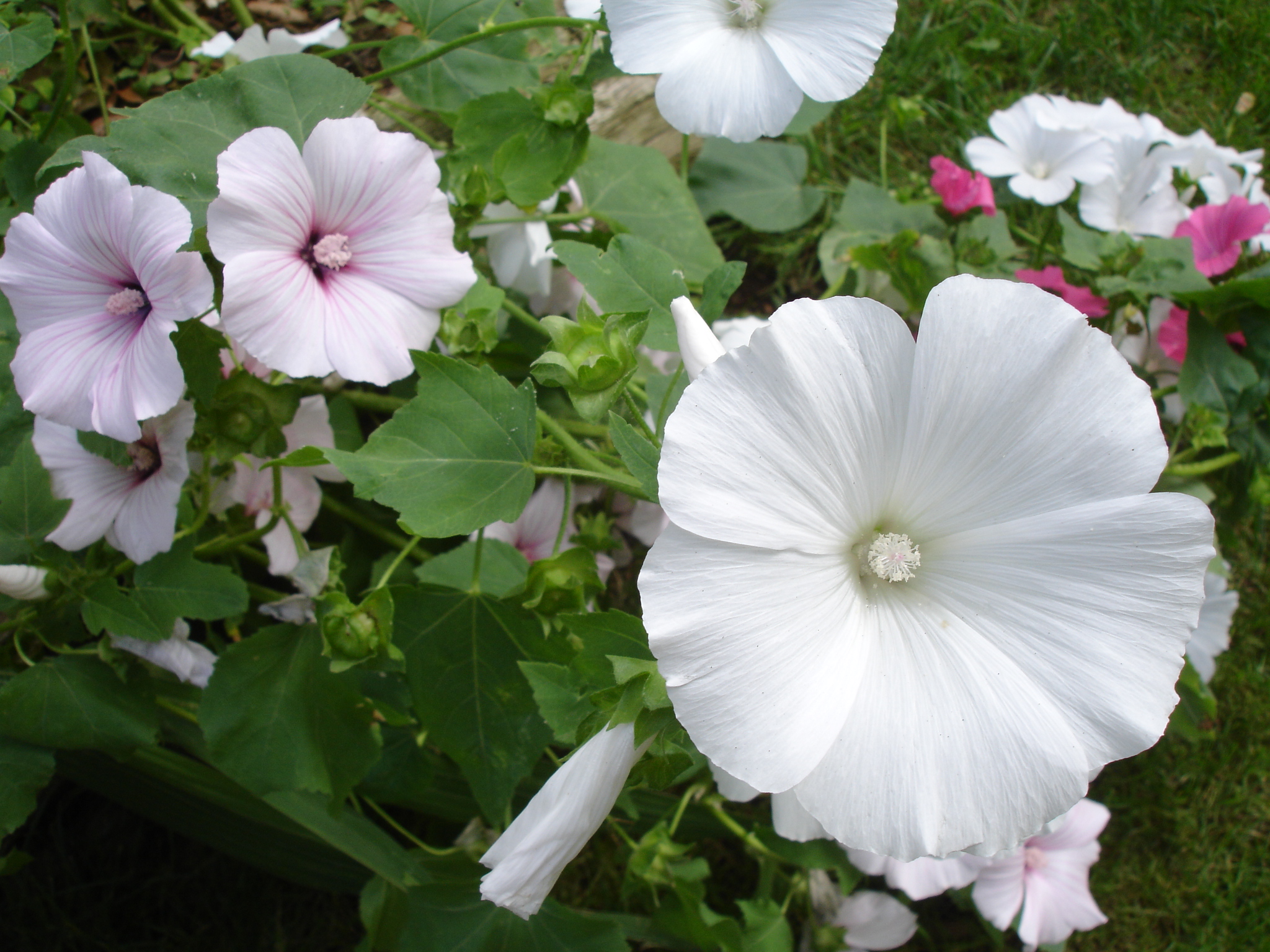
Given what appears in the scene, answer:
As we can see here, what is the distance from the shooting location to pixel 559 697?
0.93 m

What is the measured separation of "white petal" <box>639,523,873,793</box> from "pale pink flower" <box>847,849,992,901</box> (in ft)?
2.79

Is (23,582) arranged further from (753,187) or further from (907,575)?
(753,187)

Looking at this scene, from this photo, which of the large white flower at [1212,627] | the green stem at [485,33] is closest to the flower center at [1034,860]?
the large white flower at [1212,627]

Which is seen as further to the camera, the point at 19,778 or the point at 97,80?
the point at 97,80

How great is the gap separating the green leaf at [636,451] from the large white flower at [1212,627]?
1.38m

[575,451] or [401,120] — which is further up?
[401,120]

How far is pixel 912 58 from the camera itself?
2.27 meters

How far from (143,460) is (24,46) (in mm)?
555

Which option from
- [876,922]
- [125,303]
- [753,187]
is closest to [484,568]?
[125,303]

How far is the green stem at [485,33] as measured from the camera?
3.82 feet

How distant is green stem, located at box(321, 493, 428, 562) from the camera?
1428 mm

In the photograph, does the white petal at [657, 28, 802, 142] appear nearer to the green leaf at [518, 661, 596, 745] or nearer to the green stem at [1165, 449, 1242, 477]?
Answer: the green leaf at [518, 661, 596, 745]

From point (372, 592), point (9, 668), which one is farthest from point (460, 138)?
point (9, 668)

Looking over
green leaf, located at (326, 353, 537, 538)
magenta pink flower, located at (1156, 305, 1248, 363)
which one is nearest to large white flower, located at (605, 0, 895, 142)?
green leaf, located at (326, 353, 537, 538)
